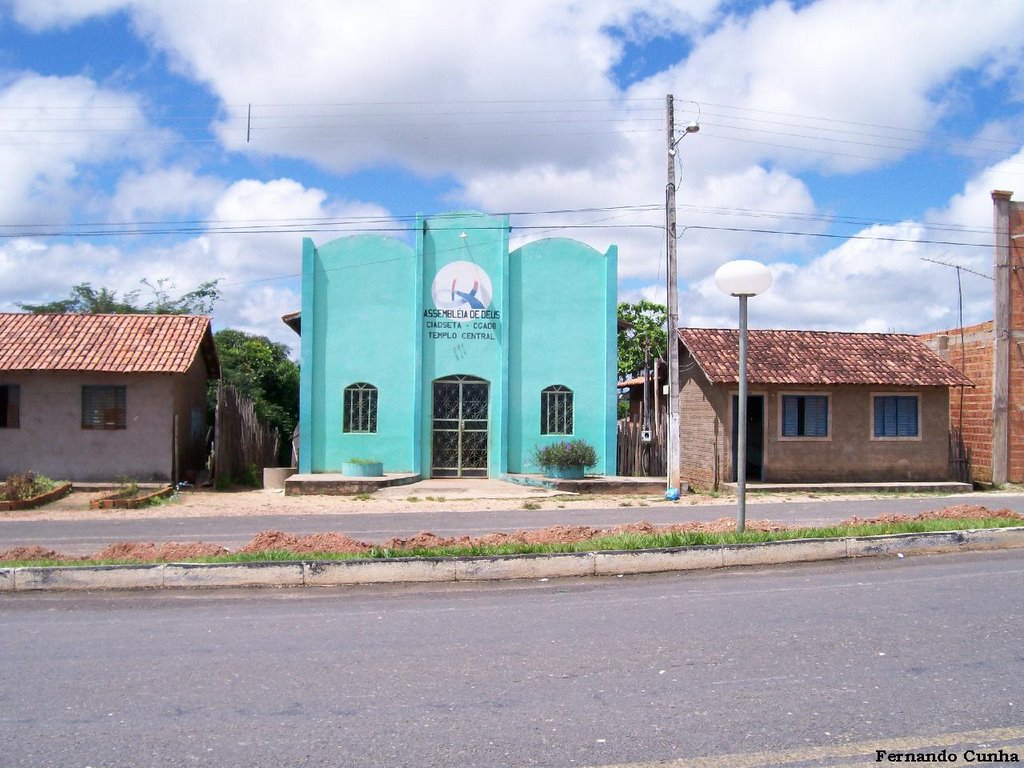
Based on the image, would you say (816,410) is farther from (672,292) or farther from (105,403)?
(105,403)

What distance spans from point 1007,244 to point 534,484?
13.1 meters

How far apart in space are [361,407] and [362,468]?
2.29 m

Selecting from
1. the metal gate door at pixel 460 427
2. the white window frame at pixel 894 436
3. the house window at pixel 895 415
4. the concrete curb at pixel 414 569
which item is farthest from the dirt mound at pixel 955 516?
the metal gate door at pixel 460 427

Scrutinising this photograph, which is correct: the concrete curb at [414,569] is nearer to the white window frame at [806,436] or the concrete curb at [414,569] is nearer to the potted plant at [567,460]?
the potted plant at [567,460]

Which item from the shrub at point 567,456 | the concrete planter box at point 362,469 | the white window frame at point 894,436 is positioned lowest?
the concrete planter box at point 362,469

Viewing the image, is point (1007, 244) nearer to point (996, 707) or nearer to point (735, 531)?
point (735, 531)

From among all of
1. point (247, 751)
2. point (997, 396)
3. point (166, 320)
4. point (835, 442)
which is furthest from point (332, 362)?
point (247, 751)

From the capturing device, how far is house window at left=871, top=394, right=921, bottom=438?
2230 cm

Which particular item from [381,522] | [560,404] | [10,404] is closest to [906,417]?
[560,404]

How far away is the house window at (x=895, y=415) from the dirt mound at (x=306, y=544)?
16094 mm

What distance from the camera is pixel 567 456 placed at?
20766 mm

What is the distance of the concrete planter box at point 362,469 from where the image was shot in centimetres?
2084

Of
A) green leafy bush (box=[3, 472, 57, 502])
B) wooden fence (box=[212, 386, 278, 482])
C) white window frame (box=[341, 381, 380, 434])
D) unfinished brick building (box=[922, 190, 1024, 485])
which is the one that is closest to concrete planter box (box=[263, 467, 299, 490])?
wooden fence (box=[212, 386, 278, 482])

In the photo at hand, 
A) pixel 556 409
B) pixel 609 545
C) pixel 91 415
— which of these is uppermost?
pixel 556 409
